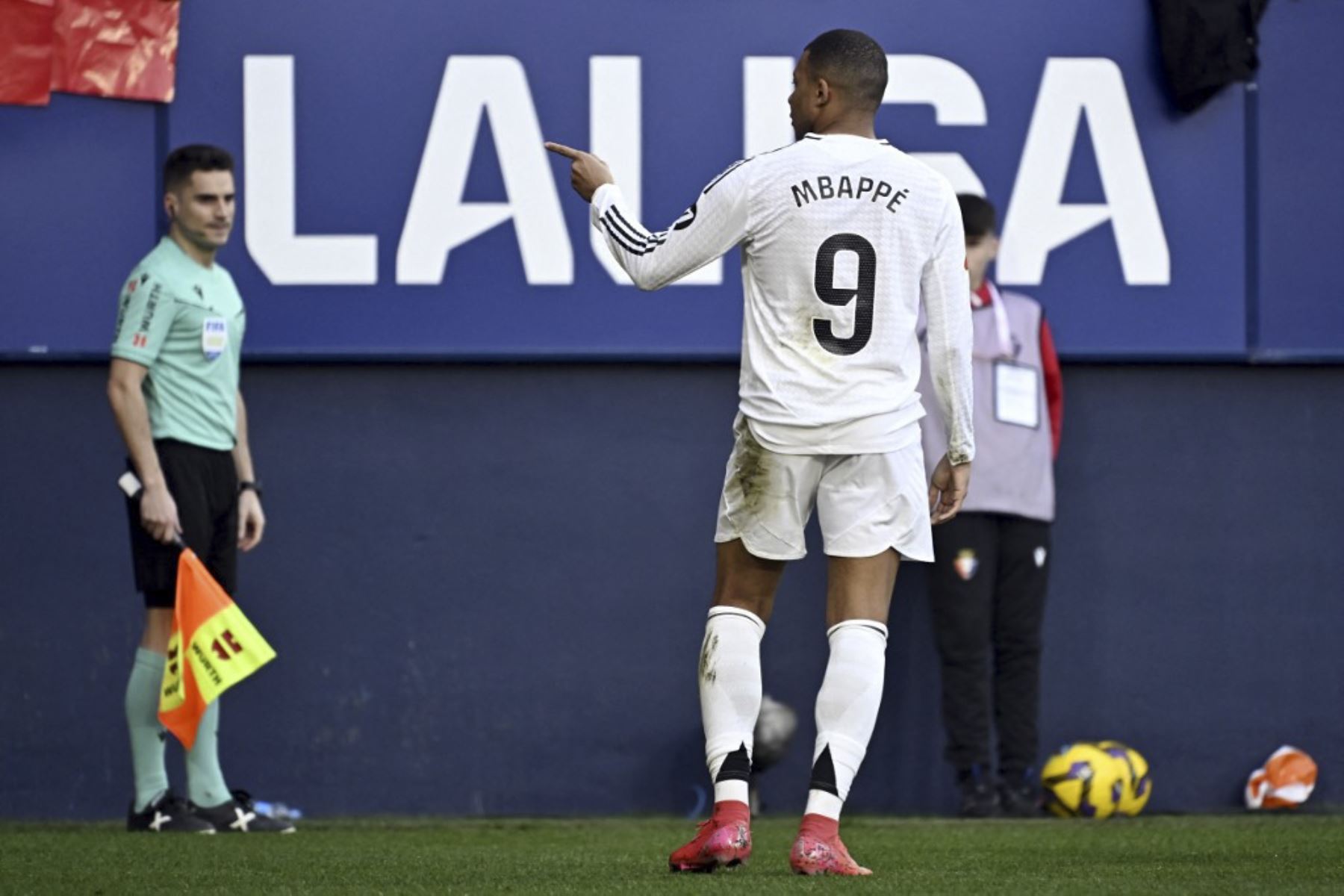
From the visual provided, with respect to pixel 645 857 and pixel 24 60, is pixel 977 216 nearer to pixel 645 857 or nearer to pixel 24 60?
pixel 645 857

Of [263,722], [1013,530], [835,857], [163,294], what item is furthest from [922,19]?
[835,857]

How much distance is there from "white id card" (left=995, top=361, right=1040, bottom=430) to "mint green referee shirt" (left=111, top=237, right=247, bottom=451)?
2.46 m

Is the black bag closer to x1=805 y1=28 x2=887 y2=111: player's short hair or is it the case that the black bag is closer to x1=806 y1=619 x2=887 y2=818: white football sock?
x1=805 y1=28 x2=887 y2=111: player's short hair

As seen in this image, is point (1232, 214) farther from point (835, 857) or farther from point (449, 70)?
point (835, 857)

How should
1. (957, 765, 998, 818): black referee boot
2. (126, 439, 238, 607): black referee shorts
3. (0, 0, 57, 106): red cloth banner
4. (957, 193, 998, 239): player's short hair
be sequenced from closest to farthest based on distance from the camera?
(126, 439, 238, 607): black referee shorts, (957, 193, 998, 239): player's short hair, (957, 765, 998, 818): black referee boot, (0, 0, 57, 106): red cloth banner

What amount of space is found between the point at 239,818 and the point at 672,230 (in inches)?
108

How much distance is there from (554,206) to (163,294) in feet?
4.94

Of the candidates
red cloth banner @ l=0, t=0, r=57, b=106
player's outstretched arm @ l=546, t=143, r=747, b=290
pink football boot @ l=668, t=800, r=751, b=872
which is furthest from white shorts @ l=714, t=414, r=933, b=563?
red cloth banner @ l=0, t=0, r=57, b=106

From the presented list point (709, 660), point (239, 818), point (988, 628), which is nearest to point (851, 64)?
point (709, 660)

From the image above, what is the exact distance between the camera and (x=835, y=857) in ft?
15.7

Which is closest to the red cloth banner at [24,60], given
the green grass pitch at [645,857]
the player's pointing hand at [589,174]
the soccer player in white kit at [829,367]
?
the green grass pitch at [645,857]

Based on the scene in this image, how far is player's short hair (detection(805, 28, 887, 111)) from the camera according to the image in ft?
16.2

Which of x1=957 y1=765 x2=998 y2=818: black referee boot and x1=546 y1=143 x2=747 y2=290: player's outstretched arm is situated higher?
x1=546 y1=143 x2=747 y2=290: player's outstretched arm

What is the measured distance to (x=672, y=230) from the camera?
196 inches
